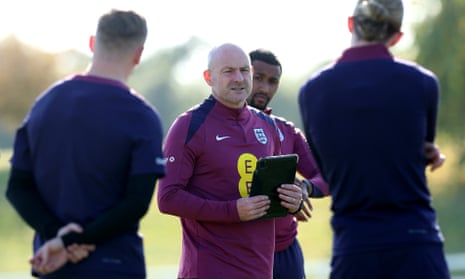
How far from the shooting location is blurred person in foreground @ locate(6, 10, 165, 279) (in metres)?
5.22

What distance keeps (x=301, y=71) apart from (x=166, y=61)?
2745 cm

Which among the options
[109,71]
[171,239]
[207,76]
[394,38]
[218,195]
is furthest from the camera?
[171,239]

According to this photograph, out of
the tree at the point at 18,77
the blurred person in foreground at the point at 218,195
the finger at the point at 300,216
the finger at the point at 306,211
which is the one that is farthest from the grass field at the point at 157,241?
the tree at the point at 18,77

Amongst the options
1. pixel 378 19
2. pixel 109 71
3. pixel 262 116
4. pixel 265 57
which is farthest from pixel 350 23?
pixel 265 57

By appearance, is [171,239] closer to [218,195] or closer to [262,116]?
[262,116]

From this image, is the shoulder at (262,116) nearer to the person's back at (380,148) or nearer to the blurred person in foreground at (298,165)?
the blurred person in foreground at (298,165)

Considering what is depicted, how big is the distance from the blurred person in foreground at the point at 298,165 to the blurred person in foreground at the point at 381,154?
1.86 meters

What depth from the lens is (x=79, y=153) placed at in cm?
525

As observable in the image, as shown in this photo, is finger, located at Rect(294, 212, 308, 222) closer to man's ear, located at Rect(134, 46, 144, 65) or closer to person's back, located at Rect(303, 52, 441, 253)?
person's back, located at Rect(303, 52, 441, 253)

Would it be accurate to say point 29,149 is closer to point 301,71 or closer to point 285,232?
point 285,232

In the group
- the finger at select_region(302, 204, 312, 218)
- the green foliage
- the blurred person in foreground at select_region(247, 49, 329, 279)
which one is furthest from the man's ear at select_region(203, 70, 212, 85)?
the green foliage

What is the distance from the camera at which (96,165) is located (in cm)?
523

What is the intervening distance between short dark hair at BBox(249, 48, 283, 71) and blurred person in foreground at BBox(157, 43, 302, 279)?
A: 3.82 feet

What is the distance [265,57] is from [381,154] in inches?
113
